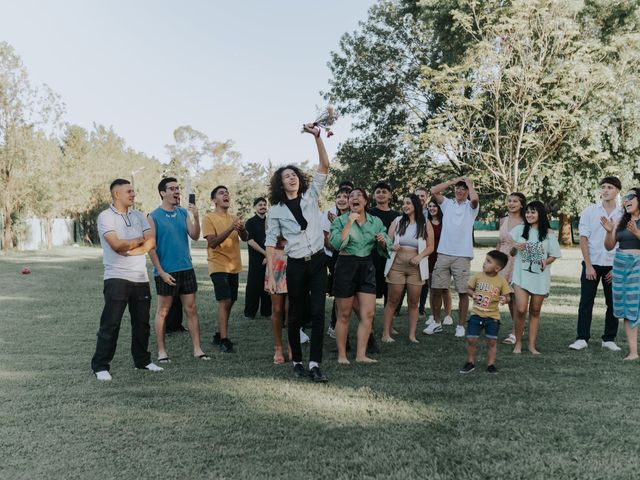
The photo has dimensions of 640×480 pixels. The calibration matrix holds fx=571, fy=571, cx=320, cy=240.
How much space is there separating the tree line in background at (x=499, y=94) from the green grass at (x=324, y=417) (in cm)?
1982

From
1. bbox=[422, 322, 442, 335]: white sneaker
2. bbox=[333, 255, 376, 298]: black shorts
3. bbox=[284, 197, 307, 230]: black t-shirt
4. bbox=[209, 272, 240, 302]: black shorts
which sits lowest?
bbox=[422, 322, 442, 335]: white sneaker

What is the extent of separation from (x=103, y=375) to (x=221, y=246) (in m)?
2.21

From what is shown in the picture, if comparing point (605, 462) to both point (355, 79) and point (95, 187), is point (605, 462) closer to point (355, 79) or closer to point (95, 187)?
point (355, 79)

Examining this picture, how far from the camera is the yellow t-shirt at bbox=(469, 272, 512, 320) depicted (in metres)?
5.81

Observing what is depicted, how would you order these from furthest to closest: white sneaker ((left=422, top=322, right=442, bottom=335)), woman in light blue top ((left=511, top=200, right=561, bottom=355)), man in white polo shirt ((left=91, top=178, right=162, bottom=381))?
white sneaker ((left=422, top=322, right=442, bottom=335)) < woman in light blue top ((left=511, top=200, right=561, bottom=355)) < man in white polo shirt ((left=91, top=178, right=162, bottom=381))

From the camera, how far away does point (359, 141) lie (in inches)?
1299

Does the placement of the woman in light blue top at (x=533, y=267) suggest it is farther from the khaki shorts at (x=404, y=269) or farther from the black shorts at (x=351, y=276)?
the black shorts at (x=351, y=276)

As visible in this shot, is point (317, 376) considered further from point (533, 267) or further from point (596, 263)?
point (596, 263)

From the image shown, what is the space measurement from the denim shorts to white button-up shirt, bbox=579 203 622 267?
2.07 meters

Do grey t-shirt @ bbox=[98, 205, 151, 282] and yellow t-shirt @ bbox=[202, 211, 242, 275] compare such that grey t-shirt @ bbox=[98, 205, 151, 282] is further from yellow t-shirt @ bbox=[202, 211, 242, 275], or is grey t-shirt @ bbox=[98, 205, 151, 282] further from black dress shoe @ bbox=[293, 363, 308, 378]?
black dress shoe @ bbox=[293, 363, 308, 378]

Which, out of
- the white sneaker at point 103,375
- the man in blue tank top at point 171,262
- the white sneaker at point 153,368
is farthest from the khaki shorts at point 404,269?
the white sneaker at point 103,375

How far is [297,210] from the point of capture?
5.61 m

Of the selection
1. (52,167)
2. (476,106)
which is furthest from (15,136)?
(476,106)

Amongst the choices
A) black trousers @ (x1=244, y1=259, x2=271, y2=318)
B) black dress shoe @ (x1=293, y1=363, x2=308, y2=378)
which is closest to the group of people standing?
black dress shoe @ (x1=293, y1=363, x2=308, y2=378)
